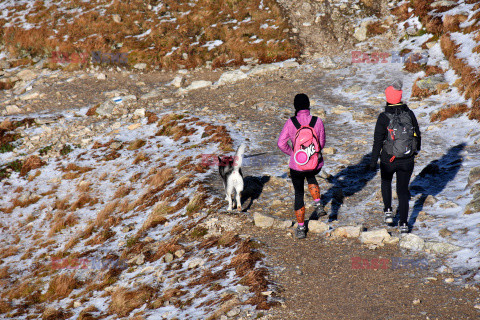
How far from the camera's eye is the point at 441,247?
6.43 m

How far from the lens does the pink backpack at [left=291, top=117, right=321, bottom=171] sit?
691cm

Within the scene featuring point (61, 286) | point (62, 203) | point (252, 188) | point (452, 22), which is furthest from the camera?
point (452, 22)

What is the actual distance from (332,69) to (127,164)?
1166 centimetres

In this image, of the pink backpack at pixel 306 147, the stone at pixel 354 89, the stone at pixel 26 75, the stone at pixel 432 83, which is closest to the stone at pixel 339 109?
the stone at pixel 354 89

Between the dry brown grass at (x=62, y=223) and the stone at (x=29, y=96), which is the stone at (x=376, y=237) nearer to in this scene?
the dry brown grass at (x=62, y=223)

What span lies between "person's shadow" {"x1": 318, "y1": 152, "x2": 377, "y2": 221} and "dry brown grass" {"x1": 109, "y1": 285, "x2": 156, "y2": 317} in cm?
363

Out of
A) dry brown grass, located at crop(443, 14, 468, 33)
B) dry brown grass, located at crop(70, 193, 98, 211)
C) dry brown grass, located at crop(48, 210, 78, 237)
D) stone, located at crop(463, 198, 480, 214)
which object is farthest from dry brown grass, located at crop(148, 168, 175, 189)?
dry brown grass, located at crop(443, 14, 468, 33)

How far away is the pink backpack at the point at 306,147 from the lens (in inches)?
272

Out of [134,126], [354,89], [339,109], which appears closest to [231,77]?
[134,126]

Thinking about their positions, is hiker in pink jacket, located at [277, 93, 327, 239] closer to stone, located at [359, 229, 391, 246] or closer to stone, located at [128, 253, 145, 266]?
stone, located at [359, 229, 391, 246]

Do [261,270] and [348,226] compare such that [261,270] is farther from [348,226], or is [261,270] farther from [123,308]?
[123,308]

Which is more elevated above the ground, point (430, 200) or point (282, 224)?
point (282, 224)

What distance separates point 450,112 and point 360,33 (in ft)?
36.9

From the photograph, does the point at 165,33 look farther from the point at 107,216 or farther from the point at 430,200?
the point at 430,200
